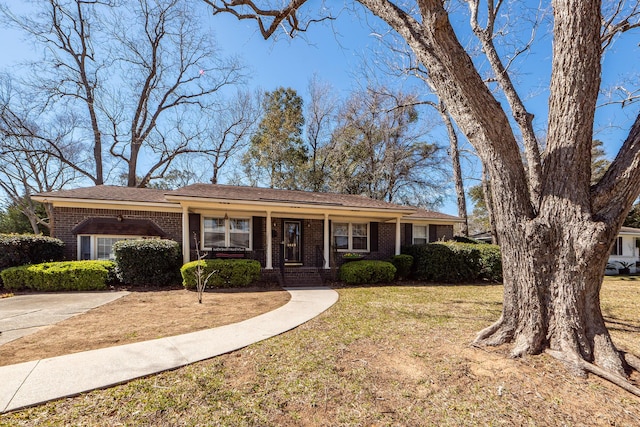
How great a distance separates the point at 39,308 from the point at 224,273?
13.2 ft

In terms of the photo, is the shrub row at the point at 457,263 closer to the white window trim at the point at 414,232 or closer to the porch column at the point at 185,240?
the white window trim at the point at 414,232

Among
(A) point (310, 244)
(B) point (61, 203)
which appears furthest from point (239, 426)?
(B) point (61, 203)

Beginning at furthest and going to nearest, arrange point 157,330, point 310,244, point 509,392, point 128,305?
point 310,244 < point 128,305 < point 157,330 < point 509,392

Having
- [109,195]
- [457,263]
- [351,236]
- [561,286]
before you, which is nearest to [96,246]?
[109,195]

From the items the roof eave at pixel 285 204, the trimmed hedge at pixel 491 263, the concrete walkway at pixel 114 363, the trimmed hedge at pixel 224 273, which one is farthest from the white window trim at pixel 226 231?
the trimmed hedge at pixel 491 263

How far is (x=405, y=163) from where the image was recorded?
69.4ft

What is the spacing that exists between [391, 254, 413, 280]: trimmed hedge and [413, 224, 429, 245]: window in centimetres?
322

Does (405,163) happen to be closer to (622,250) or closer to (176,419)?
(622,250)

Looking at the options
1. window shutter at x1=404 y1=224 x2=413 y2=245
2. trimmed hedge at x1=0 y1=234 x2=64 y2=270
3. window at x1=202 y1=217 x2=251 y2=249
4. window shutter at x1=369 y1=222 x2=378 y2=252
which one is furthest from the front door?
trimmed hedge at x1=0 y1=234 x2=64 y2=270

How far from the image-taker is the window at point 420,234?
14.6 m

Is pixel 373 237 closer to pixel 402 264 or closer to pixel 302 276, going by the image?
pixel 402 264

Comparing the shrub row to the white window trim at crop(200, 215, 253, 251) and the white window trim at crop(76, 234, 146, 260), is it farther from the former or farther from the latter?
the white window trim at crop(76, 234, 146, 260)

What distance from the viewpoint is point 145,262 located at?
29.5 feet

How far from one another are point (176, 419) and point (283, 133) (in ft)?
71.5
